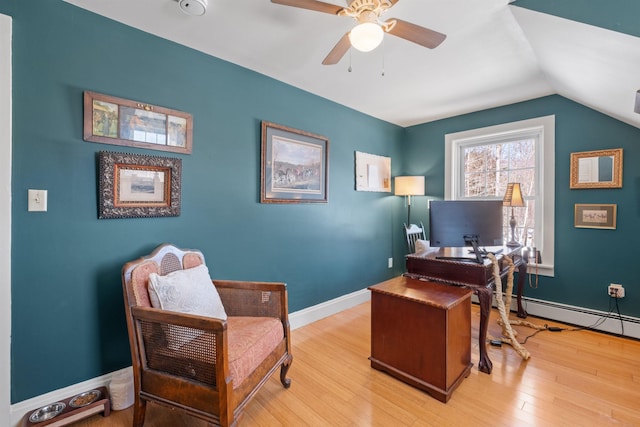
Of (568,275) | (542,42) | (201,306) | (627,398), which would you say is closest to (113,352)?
(201,306)

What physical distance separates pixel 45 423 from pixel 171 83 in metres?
2.14

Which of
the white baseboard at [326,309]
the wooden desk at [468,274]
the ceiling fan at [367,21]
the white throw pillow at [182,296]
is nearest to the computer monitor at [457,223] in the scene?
the wooden desk at [468,274]

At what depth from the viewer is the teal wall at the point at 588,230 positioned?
254cm

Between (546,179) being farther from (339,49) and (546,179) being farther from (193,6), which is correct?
(193,6)

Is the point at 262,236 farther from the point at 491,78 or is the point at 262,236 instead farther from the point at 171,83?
the point at 491,78

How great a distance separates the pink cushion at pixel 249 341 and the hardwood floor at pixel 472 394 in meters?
0.38

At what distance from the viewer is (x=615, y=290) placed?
102 inches

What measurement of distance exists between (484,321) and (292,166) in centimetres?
205

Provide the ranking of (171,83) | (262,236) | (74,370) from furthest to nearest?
(262,236), (171,83), (74,370)

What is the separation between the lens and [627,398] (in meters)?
1.74

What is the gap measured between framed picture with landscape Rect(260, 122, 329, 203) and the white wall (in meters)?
1.54

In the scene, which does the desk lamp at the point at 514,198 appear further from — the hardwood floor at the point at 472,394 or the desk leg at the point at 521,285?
the hardwood floor at the point at 472,394

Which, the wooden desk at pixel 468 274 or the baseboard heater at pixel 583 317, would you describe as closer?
the wooden desk at pixel 468 274

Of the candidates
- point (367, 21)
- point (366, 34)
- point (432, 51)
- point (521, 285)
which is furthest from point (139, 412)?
point (521, 285)
